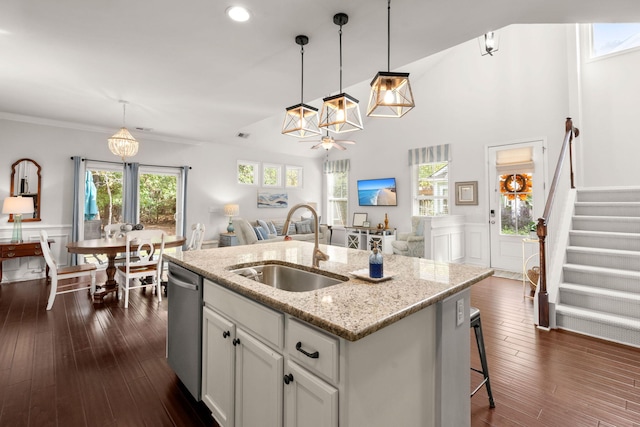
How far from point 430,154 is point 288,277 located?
5.64 meters

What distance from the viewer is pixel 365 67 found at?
3258 millimetres

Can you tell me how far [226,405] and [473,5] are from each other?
118 inches

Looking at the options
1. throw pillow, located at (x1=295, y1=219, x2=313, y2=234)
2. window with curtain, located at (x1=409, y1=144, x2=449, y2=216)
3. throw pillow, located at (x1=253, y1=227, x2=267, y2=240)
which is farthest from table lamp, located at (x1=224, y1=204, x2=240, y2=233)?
window with curtain, located at (x1=409, y1=144, x2=449, y2=216)

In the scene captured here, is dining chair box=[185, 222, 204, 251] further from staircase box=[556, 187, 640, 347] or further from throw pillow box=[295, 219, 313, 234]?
staircase box=[556, 187, 640, 347]

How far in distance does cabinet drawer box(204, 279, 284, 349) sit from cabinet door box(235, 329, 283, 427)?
5 cm

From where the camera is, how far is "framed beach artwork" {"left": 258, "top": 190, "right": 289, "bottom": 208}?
313 inches

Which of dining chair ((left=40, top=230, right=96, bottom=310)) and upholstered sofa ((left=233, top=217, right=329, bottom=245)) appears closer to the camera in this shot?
dining chair ((left=40, top=230, right=96, bottom=310))

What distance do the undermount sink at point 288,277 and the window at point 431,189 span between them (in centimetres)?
546

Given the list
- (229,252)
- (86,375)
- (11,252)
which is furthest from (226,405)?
(11,252)

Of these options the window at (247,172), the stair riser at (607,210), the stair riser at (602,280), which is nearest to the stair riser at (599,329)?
the stair riser at (602,280)

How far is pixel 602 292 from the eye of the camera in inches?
117

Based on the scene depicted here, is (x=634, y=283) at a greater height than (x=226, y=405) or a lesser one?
greater

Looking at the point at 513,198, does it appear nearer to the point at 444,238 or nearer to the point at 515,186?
the point at 515,186

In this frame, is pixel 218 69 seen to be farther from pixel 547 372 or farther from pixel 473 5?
pixel 547 372
